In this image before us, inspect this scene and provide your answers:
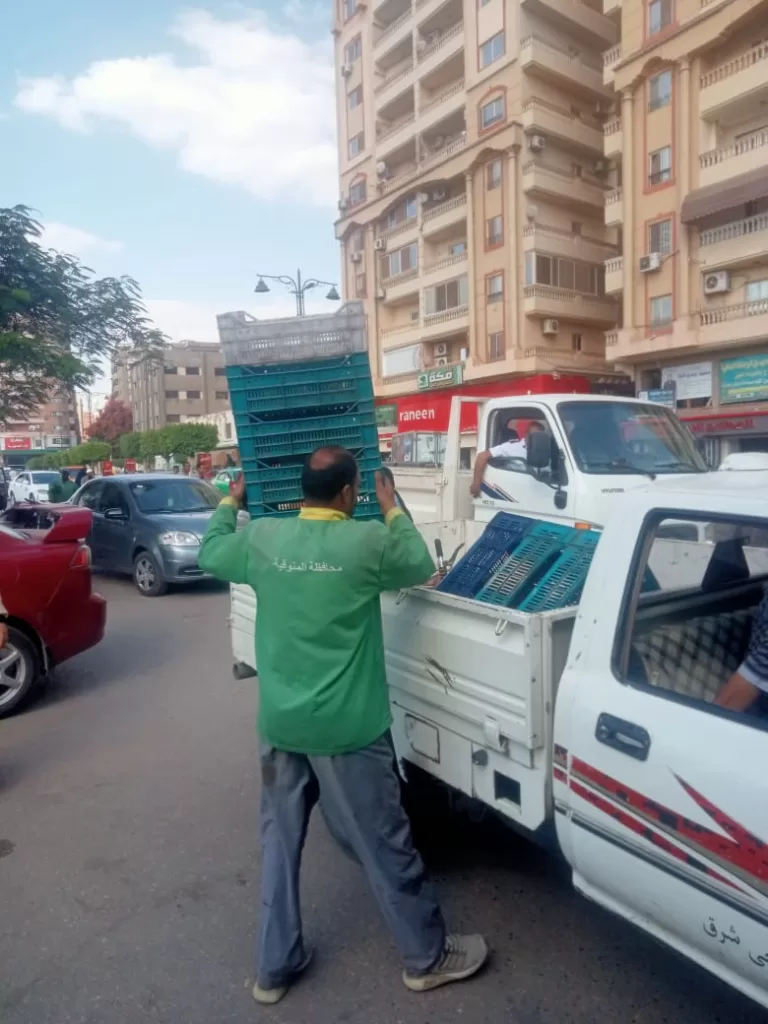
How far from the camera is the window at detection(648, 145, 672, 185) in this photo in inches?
935

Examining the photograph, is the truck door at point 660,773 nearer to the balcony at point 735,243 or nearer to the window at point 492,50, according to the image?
the balcony at point 735,243

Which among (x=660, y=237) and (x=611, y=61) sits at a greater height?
(x=611, y=61)

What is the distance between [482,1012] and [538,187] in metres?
30.3

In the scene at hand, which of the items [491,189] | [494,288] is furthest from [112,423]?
[494,288]

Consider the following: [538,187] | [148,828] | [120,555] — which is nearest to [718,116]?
[538,187]

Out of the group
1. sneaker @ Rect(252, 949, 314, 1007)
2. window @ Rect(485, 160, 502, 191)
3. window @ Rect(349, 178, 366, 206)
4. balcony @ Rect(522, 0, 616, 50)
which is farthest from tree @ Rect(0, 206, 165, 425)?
window @ Rect(349, 178, 366, 206)

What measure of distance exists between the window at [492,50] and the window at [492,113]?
1521mm

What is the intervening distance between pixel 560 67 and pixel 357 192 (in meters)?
12.3

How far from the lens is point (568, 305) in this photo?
3003 cm

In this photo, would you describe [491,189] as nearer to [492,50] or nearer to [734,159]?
[492,50]

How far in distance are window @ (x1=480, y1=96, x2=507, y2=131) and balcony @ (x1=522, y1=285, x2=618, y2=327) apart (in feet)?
22.2

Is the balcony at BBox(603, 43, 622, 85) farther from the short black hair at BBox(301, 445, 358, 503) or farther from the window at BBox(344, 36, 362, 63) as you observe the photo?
the short black hair at BBox(301, 445, 358, 503)

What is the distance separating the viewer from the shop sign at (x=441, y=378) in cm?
3231

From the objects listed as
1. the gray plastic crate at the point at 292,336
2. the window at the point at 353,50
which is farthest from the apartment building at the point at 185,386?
the gray plastic crate at the point at 292,336
